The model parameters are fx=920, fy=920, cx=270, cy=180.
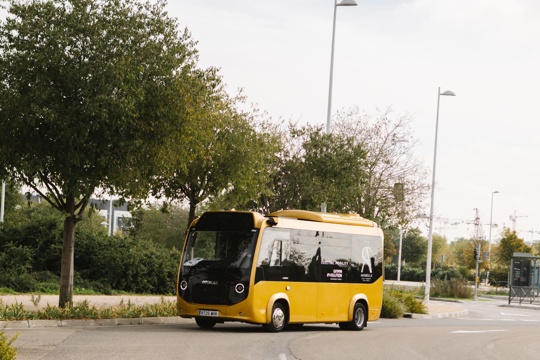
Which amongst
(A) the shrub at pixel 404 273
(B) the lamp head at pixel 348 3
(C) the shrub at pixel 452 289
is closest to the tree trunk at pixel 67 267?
(B) the lamp head at pixel 348 3

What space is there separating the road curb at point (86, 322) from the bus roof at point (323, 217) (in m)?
3.96

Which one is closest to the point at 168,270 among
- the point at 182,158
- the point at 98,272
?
the point at 98,272

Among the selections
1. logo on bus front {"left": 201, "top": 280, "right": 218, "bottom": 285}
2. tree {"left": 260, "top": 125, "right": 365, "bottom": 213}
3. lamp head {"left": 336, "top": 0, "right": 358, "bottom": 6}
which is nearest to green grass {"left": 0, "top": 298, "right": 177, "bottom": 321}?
logo on bus front {"left": 201, "top": 280, "right": 218, "bottom": 285}

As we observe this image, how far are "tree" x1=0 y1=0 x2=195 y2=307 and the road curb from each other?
2930 millimetres

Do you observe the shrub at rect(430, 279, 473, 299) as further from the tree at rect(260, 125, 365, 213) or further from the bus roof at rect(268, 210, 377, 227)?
the bus roof at rect(268, 210, 377, 227)

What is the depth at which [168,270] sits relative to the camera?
35.3 meters

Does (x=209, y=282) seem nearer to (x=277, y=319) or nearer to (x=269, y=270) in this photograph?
(x=269, y=270)

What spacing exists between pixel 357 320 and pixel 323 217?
323 centimetres

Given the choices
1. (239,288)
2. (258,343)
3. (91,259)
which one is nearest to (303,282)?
(239,288)

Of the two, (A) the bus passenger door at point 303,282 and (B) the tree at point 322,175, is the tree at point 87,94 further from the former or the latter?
(B) the tree at point 322,175

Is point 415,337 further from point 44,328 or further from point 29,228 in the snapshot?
point 29,228

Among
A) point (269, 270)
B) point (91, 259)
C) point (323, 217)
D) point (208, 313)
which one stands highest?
point (323, 217)

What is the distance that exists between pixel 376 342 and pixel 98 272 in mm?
17095

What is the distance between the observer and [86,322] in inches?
824
